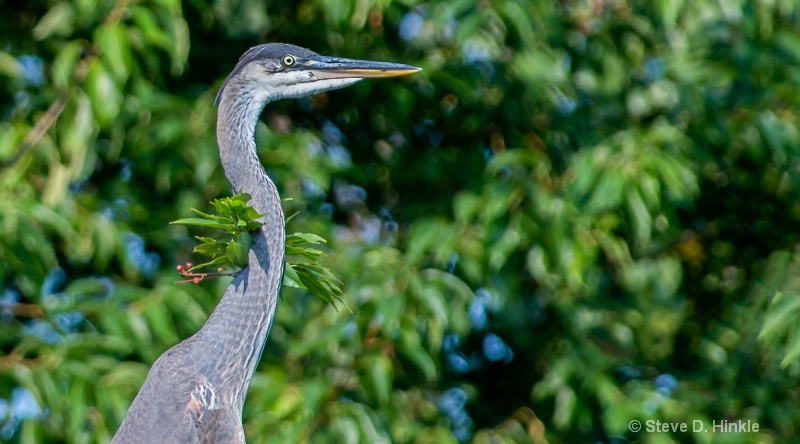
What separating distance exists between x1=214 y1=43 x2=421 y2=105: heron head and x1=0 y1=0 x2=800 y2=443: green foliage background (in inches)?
29.1

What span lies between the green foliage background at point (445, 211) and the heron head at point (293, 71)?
2.42 feet

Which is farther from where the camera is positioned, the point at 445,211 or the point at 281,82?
the point at 445,211

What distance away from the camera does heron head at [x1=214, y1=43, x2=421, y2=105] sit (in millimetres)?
3098

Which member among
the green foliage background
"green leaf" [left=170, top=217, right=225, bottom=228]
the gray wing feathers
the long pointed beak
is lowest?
the green foliage background

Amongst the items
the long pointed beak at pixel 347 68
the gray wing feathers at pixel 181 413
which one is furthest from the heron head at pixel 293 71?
the gray wing feathers at pixel 181 413

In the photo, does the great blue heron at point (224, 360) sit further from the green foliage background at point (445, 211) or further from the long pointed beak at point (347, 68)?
the green foliage background at point (445, 211)

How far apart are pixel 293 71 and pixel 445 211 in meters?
1.36

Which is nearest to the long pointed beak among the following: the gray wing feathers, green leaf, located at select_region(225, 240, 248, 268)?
green leaf, located at select_region(225, 240, 248, 268)

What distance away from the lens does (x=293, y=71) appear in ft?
10.4

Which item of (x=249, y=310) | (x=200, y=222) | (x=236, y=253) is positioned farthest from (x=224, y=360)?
(x=200, y=222)

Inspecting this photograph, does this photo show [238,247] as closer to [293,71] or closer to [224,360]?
[224,360]

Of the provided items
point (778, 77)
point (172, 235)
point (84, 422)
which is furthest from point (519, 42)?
point (84, 422)

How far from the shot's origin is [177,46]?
382 centimetres

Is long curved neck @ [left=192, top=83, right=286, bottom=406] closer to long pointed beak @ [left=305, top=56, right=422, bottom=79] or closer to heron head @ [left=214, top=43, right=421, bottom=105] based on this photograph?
heron head @ [left=214, top=43, right=421, bottom=105]
